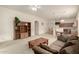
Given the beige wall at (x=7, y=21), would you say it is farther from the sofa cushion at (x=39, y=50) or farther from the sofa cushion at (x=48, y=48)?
the sofa cushion at (x=48, y=48)

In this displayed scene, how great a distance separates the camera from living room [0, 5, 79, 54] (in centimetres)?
159

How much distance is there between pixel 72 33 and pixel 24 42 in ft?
3.06

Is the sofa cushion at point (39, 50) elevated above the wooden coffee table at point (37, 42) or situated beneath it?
situated beneath

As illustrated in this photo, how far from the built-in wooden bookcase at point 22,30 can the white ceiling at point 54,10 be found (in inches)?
10.3

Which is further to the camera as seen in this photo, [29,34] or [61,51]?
[29,34]

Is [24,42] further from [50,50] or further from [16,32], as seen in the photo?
[50,50]

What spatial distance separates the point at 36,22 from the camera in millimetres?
1783

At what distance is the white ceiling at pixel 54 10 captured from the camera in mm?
1581

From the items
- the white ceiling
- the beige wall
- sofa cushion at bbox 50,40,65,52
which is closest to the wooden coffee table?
sofa cushion at bbox 50,40,65,52

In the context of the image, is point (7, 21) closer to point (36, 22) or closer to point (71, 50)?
point (36, 22)

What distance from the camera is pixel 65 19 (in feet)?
5.41

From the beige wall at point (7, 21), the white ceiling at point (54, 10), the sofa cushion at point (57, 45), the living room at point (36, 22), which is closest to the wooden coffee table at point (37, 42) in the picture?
the living room at point (36, 22)
